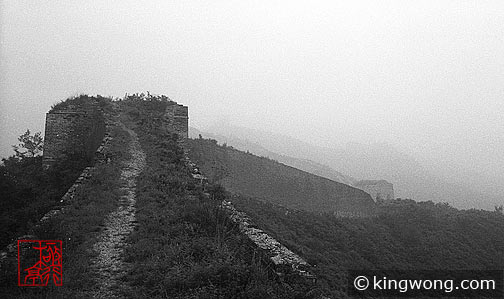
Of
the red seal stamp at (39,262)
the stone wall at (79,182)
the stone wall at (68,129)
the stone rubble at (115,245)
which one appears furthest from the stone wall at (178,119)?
the red seal stamp at (39,262)

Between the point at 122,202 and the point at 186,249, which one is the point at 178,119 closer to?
the point at 122,202

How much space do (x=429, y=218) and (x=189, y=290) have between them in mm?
18009

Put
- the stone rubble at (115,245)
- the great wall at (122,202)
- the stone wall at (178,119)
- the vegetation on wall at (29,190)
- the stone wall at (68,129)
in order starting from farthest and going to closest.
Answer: the stone wall at (178,119), the stone wall at (68,129), the vegetation on wall at (29,190), the great wall at (122,202), the stone rubble at (115,245)

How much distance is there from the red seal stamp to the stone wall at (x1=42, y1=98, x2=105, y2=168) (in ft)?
34.0

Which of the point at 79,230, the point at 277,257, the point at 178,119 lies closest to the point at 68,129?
the point at 178,119

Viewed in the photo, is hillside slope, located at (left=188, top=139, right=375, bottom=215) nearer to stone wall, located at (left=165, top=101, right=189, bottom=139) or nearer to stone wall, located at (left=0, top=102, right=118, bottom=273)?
stone wall, located at (left=165, top=101, right=189, bottom=139)

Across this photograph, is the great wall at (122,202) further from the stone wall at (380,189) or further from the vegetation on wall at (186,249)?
the stone wall at (380,189)

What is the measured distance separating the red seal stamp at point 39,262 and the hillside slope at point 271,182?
11135mm

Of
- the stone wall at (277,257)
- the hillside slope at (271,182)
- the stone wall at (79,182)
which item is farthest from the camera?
the hillside slope at (271,182)

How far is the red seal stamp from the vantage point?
6289mm

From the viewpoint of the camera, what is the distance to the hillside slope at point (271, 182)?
20.7m

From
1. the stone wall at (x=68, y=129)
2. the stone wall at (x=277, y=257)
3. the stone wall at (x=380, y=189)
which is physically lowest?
the stone wall at (x=380, y=189)

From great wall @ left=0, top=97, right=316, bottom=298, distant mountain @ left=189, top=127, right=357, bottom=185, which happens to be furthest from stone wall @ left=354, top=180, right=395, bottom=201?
great wall @ left=0, top=97, right=316, bottom=298

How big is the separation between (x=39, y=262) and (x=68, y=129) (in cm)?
1306
